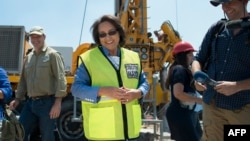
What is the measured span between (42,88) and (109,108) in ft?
6.45

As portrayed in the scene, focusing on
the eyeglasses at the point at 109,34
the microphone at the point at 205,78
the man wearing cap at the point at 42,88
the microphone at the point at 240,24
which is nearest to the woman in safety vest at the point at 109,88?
the eyeglasses at the point at 109,34

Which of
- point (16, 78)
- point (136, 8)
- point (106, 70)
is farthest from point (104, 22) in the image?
point (136, 8)

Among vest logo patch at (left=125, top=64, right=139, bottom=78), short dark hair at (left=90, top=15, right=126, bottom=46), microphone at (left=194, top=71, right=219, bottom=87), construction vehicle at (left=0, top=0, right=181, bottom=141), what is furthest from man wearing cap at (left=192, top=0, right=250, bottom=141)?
construction vehicle at (left=0, top=0, right=181, bottom=141)

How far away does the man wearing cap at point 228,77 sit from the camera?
116 inches

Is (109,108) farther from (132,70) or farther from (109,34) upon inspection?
(109,34)

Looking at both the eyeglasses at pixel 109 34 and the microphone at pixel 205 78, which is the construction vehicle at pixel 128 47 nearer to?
the eyeglasses at pixel 109 34

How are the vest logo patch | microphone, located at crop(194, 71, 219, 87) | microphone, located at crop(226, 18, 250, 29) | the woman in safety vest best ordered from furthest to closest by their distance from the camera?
the vest logo patch < the woman in safety vest < microphone, located at crop(194, 71, 219, 87) < microphone, located at crop(226, 18, 250, 29)

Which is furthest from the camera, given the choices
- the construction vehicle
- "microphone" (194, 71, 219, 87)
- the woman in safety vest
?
the construction vehicle

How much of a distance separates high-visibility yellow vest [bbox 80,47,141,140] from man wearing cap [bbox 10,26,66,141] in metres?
1.74

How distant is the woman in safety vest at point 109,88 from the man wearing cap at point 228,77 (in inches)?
19.8

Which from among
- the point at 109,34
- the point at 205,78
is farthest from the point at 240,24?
the point at 109,34

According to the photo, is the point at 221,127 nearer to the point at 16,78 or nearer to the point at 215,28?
the point at 215,28

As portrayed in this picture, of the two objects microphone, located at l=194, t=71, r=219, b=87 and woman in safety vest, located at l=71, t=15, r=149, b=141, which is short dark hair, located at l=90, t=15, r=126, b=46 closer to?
woman in safety vest, located at l=71, t=15, r=149, b=141

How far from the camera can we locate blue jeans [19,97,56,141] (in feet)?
15.9
